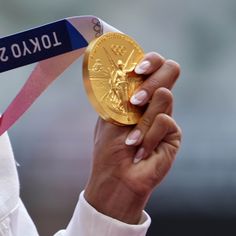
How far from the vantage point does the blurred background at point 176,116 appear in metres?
1.76

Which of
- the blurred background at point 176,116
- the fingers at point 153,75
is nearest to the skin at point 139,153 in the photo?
the fingers at point 153,75

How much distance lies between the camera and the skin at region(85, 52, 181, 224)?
0.65 m

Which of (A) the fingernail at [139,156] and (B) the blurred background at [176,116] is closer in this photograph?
(A) the fingernail at [139,156]

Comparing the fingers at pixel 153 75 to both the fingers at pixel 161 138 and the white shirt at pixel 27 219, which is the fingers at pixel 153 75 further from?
the white shirt at pixel 27 219

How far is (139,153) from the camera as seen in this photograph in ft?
2.18

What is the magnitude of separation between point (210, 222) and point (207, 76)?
495 millimetres

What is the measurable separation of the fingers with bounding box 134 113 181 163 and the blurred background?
1.06 metres

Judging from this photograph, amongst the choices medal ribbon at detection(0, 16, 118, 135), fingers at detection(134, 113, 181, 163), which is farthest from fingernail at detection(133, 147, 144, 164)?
medal ribbon at detection(0, 16, 118, 135)

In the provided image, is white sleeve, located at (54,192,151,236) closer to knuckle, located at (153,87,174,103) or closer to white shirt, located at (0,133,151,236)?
white shirt, located at (0,133,151,236)

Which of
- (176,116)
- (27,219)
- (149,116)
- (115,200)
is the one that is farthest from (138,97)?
(176,116)

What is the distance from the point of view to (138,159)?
67 cm

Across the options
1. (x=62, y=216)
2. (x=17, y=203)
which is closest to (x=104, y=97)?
(x=17, y=203)

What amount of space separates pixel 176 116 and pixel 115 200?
3.96 ft

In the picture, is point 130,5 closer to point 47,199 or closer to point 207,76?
point 207,76
